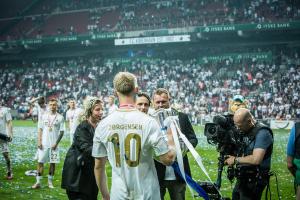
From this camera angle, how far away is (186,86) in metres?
41.5

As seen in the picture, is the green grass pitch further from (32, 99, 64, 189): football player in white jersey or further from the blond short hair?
the blond short hair

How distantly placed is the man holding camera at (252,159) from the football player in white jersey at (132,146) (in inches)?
59.2

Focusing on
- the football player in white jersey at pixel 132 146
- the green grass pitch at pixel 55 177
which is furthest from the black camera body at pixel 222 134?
the green grass pitch at pixel 55 177

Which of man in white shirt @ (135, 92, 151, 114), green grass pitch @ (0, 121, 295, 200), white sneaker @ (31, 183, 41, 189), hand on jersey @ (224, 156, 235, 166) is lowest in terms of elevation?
green grass pitch @ (0, 121, 295, 200)

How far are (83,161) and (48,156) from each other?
5.57m

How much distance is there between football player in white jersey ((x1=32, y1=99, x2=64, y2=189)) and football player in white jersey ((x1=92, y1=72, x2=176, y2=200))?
21.9 ft

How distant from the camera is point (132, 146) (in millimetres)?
3762

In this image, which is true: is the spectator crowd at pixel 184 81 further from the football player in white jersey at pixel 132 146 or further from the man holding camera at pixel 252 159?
the football player in white jersey at pixel 132 146

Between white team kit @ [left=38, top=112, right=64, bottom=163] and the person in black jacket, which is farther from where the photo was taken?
white team kit @ [left=38, top=112, right=64, bottom=163]

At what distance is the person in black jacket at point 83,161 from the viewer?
204 inches

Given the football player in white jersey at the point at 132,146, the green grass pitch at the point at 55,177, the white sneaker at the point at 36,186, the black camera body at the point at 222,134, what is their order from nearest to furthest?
the football player in white jersey at the point at 132,146 < the black camera body at the point at 222,134 < the green grass pitch at the point at 55,177 < the white sneaker at the point at 36,186

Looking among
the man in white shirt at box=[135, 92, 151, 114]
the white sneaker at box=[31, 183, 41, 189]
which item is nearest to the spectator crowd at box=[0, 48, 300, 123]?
the white sneaker at box=[31, 183, 41, 189]

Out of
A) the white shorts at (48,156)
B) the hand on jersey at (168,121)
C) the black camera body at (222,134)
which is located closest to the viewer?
the hand on jersey at (168,121)

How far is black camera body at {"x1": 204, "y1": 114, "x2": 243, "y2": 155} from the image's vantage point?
4828mm
